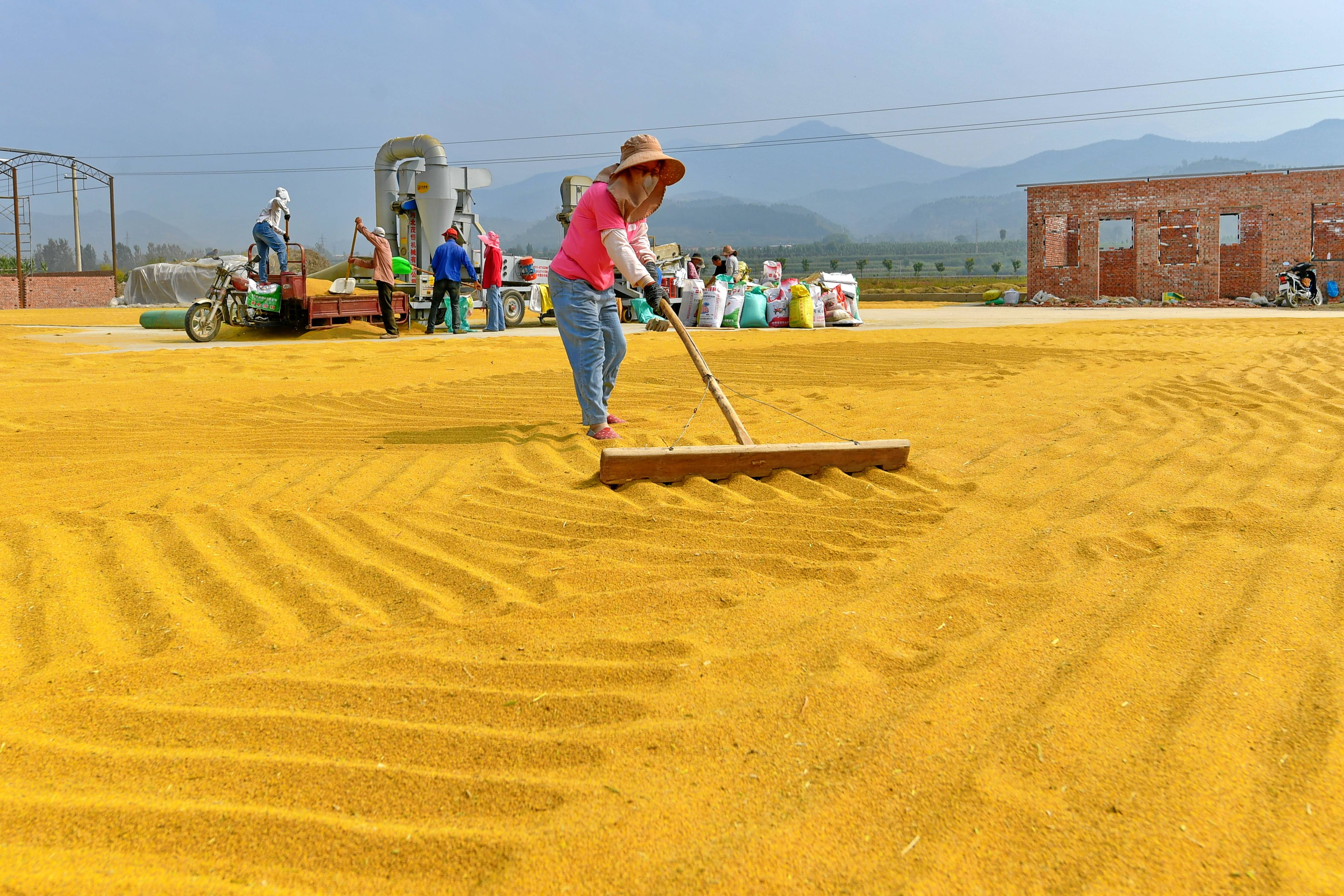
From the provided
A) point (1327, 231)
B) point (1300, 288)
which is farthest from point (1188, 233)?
point (1300, 288)

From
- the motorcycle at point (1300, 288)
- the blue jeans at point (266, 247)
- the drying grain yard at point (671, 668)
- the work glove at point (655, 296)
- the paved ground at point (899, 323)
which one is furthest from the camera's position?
the motorcycle at point (1300, 288)

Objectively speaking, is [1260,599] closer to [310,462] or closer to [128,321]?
[310,462]

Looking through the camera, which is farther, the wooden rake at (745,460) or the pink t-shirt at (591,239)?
the pink t-shirt at (591,239)

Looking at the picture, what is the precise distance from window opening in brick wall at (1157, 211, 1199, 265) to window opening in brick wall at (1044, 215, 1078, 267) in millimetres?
2329

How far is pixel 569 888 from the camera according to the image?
62.2 inches

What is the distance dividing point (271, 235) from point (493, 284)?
3284 millimetres

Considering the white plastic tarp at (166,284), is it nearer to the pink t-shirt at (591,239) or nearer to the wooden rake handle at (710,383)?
the pink t-shirt at (591,239)

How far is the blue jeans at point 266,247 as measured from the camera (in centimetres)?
1325

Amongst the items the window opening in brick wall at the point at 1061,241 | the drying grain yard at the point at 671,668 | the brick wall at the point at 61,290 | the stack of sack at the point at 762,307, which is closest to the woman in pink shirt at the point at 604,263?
the drying grain yard at the point at 671,668

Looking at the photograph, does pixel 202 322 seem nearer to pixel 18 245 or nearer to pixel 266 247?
pixel 266 247

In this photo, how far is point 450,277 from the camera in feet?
45.0

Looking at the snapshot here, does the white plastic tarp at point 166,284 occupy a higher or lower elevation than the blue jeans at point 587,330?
higher

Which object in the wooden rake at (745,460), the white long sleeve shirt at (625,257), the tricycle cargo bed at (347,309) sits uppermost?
the tricycle cargo bed at (347,309)

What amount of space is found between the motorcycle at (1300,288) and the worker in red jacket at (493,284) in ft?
66.4
